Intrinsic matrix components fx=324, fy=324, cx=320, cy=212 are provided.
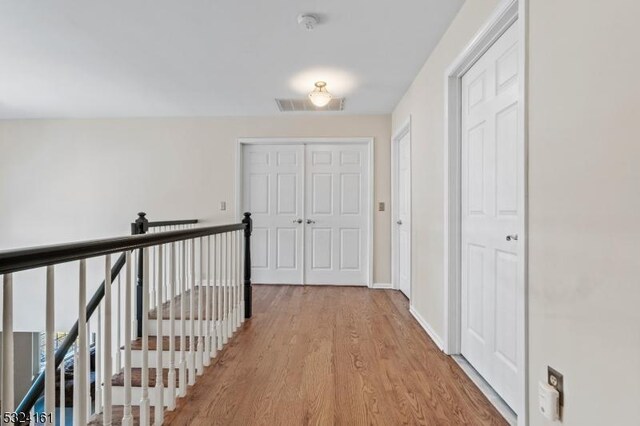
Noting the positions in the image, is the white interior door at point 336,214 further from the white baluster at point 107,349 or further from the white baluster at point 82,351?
the white baluster at point 82,351

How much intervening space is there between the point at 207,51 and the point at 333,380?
2660 millimetres

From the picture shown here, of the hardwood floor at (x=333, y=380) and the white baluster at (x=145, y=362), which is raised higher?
the white baluster at (x=145, y=362)

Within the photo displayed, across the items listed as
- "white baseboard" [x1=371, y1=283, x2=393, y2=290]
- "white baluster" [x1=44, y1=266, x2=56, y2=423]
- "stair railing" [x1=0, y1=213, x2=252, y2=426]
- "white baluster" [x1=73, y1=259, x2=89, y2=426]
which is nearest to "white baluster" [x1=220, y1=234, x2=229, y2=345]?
"stair railing" [x1=0, y1=213, x2=252, y2=426]

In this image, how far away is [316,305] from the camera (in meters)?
3.49

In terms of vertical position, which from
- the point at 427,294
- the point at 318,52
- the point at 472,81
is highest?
the point at 318,52

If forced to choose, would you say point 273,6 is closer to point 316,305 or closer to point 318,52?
point 318,52

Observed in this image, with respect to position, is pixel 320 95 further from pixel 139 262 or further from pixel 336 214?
pixel 139 262

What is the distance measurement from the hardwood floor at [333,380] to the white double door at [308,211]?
1419 mm

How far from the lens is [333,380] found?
1.91 m

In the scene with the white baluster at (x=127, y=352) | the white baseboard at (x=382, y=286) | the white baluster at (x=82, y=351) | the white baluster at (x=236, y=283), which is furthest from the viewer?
the white baseboard at (x=382, y=286)
